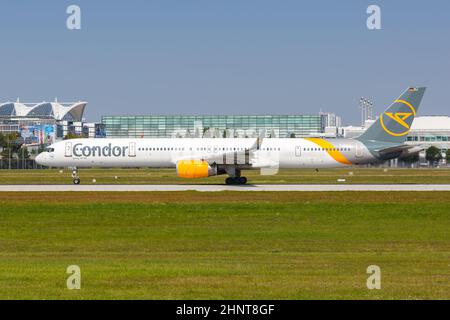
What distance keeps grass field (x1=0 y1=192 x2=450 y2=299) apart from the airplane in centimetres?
1429

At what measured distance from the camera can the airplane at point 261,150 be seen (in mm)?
60219

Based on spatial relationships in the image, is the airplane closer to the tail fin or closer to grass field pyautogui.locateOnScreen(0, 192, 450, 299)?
the tail fin

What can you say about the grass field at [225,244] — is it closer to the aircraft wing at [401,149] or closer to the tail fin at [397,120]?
the aircraft wing at [401,149]

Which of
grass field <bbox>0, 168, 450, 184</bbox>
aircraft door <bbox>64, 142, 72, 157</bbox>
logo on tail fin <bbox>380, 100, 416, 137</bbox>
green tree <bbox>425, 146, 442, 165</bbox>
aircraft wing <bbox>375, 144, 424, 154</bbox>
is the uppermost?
logo on tail fin <bbox>380, 100, 416, 137</bbox>

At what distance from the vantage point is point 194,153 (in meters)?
60.0

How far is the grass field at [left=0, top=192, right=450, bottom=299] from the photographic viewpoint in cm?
1559

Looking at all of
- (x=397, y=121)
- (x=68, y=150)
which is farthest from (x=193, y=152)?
(x=397, y=121)

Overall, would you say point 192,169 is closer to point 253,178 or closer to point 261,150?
point 261,150

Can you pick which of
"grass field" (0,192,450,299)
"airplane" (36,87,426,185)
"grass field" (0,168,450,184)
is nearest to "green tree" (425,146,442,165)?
"grass field" (0,168,450,184)

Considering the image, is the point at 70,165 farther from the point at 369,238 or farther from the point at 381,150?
the point at 369,238

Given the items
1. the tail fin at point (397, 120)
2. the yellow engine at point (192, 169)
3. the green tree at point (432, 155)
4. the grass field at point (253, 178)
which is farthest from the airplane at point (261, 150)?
the green tree at point (432, 155)

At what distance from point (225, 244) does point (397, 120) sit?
4088 centimetres

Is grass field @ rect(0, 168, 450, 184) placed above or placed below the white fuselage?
below
